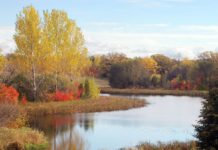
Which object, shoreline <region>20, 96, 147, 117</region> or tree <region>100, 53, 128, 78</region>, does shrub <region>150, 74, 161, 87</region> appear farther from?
shoreline <region>20, 96, 147, 117</region>

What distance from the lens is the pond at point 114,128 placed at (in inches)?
919

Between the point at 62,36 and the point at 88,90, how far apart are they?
23.0 feet

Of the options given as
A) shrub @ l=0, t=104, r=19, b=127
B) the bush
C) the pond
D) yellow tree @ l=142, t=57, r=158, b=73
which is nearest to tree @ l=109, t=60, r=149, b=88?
yellow tree @ l=142, t=57, r=158, b=73

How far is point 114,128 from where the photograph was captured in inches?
1142

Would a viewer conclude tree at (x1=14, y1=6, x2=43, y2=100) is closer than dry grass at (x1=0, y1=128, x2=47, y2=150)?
No

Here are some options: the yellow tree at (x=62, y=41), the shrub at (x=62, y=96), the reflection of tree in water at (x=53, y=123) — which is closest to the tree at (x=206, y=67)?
the yellow tree at (x=62, y=41)

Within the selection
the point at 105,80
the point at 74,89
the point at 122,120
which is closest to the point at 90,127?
the point at 122,120

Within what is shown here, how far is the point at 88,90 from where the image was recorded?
156ft

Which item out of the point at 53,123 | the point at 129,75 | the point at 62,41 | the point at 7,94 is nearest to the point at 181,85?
the point at 129,75

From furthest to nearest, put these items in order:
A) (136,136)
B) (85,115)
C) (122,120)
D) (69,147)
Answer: (85,115) → (122,120) → (136,136) → (69,147)

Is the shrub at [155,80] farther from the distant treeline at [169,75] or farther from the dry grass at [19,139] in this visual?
the dry grass at [19,139]

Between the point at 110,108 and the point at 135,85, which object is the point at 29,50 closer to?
the point at 110,108

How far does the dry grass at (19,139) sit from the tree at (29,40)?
19278mm

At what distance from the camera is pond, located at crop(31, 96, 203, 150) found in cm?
2334
